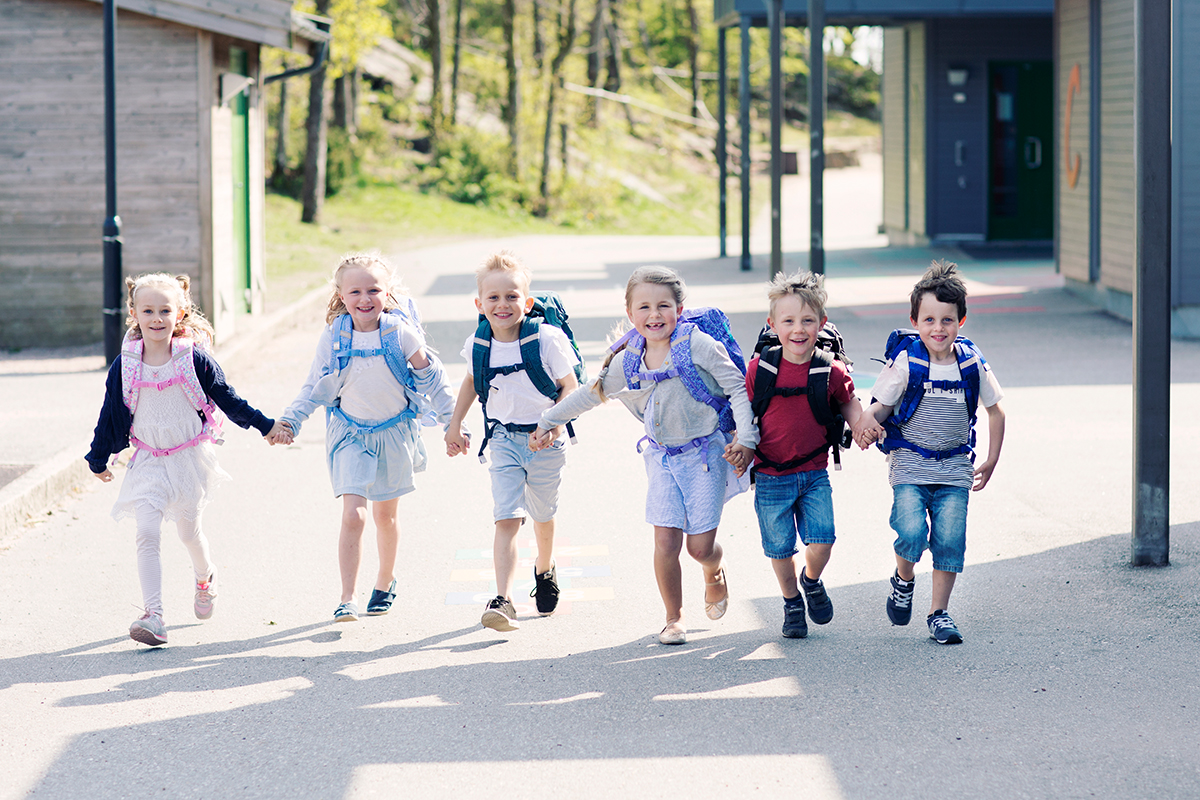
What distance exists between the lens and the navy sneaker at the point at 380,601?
5953 millimetres

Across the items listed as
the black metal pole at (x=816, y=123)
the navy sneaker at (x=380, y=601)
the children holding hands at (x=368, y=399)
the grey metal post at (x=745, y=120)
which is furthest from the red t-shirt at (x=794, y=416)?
the grey metal post at (x=745, y=120)

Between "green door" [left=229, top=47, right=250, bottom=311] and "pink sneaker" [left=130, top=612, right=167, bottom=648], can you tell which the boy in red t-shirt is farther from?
"green door" [left=229, top=47, right=250, bottom=311]

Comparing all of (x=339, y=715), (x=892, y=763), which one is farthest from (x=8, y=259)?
(x=892, y=763)

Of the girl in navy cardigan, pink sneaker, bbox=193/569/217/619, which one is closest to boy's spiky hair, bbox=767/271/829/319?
the girl in navy cardigan

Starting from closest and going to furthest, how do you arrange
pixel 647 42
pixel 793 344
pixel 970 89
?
pixel 793 344 < pixel 970 89 < pixel 647 42

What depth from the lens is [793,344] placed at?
528 cm

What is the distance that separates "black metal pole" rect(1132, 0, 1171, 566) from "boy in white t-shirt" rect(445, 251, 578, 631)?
99.8 inches

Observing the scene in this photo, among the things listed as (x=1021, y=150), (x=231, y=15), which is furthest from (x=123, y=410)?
(x=1021, y=150)

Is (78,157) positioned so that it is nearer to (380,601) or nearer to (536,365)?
(380,601)

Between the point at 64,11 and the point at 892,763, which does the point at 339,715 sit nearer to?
the point at 892,763

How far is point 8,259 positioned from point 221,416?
9634 millimetres

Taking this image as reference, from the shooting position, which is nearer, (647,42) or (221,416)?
(221,416)

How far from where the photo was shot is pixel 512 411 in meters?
5.77

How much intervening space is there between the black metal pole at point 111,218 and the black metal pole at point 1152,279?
28.0ft
